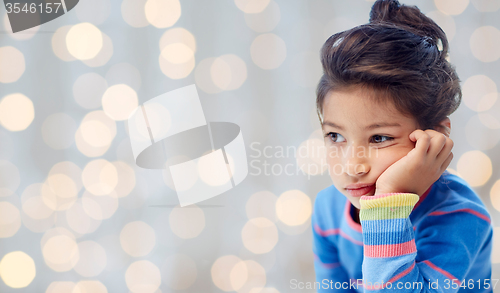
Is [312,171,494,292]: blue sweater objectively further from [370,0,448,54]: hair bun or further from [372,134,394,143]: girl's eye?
[370,0,448,54]: hair bun

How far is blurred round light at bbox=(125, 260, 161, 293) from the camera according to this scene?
1.08 metres

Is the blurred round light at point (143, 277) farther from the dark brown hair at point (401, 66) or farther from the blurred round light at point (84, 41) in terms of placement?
the dark brown hair at point (401, 66)

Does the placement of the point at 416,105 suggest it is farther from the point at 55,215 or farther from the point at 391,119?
the point at 55,215

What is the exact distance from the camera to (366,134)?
0.65 m

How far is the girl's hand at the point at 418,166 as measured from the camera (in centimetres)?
62

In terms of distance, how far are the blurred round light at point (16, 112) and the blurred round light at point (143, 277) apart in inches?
19.7

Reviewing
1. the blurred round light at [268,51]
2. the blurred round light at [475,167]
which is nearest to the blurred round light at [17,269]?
the blurred round light at [268,51]

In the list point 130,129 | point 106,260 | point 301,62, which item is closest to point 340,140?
point 301,62

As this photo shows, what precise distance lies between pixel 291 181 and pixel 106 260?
575mm

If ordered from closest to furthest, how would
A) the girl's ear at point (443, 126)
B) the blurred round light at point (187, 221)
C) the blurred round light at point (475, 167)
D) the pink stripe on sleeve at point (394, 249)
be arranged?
the pink stripe on sleeve at point (394, 249)
the girl's ear at point (443, 126)
the blurred round light at point (475, 167)
the blurred round light at point (187, 221)

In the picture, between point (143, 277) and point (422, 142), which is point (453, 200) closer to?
point (422, 142)

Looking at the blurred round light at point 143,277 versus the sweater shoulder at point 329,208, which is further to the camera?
the blurred round light at point 143,277

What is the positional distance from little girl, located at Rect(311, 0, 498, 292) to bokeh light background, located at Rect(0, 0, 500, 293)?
299 millimetres

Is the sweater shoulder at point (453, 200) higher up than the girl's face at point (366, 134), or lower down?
lower down
